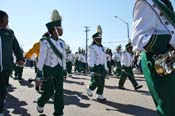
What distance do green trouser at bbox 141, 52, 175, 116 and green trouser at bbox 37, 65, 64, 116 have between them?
4.50m

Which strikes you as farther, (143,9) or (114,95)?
(114,95)

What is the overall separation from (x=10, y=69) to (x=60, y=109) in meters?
1.39

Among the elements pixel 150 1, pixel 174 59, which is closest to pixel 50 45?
pixel 150 1

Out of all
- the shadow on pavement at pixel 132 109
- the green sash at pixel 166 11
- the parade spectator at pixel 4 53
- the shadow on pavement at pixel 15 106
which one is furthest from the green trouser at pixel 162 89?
the shadow on pavement at pixel 15 106

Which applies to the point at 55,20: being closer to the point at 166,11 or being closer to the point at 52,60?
the point at 52,60

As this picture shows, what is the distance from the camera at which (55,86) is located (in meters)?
8.59

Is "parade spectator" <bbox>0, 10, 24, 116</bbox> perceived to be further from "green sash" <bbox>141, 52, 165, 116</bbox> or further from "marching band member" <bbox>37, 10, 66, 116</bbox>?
"green sash" <bbox>141, 52, 165, 116</bbox>

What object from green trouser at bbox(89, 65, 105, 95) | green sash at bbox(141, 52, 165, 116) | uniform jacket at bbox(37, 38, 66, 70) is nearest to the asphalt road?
green trouser at bbox(89, 65, 105, 95)

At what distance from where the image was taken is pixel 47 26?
28.7 feet

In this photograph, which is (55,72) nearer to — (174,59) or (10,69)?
(10,69)

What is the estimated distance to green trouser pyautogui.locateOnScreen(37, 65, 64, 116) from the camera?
8.41 meters

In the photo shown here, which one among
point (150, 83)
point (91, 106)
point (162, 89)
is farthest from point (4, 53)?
point (162, 89)

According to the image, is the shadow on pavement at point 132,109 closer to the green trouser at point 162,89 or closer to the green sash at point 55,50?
the green sash at point 55,50

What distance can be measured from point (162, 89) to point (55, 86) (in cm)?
480
